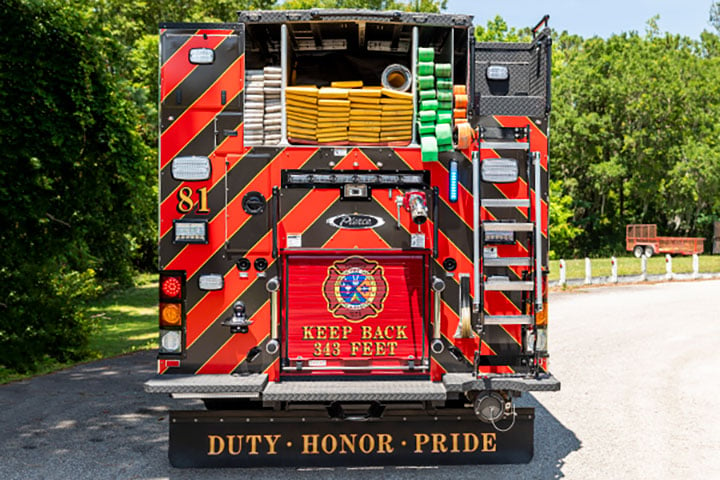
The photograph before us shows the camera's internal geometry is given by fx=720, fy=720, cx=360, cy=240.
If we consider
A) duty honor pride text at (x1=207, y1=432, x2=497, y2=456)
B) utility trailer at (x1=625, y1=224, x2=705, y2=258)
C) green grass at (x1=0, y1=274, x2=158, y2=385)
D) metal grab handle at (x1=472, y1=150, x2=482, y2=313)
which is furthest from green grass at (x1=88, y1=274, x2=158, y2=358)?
utility trailer at (x1=625, y1=224, x2=705, y2=258)

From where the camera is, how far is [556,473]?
Result: 6043 mm

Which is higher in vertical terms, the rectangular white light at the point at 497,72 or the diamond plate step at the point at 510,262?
the rectangular white light at the point at 497,72

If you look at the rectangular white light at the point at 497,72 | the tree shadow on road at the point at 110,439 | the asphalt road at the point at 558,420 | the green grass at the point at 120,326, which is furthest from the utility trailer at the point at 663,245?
the rectangular white light at the point at 497,72

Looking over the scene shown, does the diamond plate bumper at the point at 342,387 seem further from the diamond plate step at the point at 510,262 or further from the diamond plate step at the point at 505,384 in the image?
the diamond plate step at the point at 510,262

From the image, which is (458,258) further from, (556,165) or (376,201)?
(556,165)

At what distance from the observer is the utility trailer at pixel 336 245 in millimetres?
5543

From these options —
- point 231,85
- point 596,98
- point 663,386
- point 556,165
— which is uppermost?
point 596,98

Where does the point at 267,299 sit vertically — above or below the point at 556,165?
below

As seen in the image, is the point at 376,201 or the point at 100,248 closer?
the point at 376,201

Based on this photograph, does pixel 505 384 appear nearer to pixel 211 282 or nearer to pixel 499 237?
pixel 499 237

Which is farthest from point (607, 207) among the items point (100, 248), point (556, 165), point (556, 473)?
point (556, 473)

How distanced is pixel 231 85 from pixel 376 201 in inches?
57.1

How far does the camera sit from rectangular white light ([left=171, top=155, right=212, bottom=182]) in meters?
5.59

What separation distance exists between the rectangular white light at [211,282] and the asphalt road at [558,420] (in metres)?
1.61
